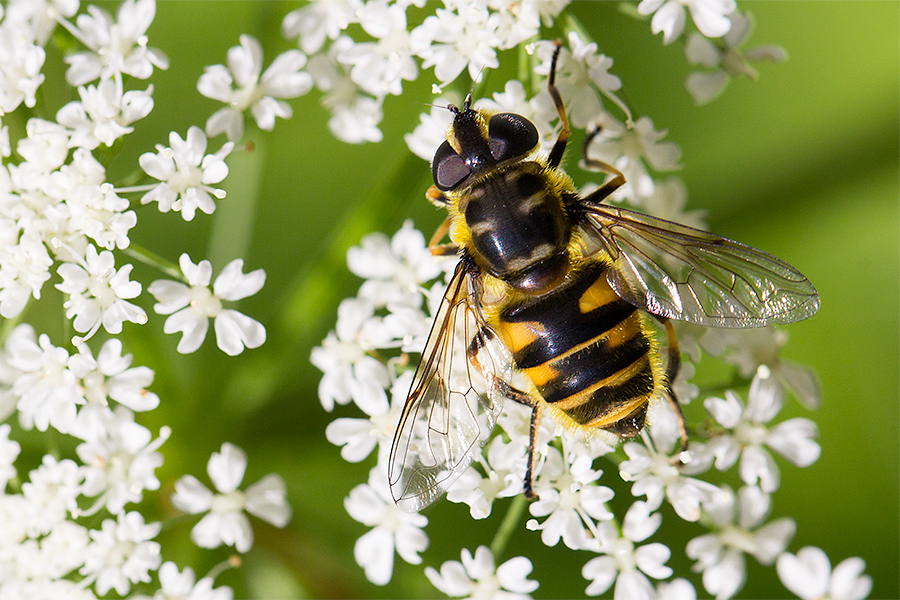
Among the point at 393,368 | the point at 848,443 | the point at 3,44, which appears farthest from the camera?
the point at 848,443

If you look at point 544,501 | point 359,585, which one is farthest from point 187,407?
point 544,501

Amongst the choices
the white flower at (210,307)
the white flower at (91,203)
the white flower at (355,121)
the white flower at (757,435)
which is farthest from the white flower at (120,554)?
the white flower at (757,435)

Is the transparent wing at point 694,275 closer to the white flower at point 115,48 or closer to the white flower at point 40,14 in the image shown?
the white flower at point 115,48

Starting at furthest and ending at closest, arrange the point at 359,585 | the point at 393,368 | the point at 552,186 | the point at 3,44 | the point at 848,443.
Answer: the point at 848,443 → the point at 359,585 → the point at 393,368 → the point at 3,44 → the point at 552,186

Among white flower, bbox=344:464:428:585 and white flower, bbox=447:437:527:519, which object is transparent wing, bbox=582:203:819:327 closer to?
white flower, bbox=447:437:527:519

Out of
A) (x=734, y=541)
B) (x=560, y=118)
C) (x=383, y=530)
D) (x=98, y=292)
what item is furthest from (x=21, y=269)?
(x=734, y=541)

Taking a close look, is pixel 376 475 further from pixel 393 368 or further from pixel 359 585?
pixel 359 585

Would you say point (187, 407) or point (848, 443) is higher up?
point (187, 407)
